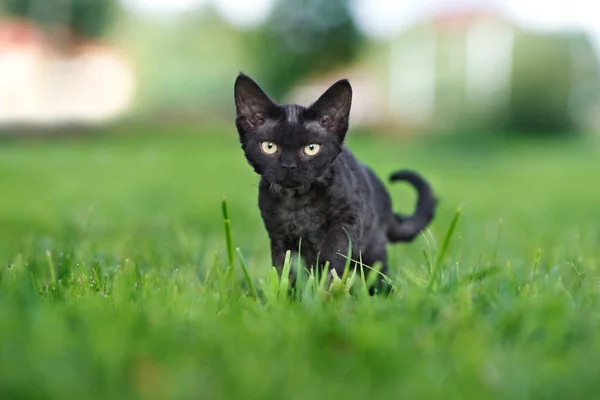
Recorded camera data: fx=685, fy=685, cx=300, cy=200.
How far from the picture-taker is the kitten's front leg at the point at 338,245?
2422 mm

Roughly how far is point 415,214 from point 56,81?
15.2m

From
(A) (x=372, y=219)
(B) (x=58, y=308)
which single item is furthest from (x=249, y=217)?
(B) (x=58, y=308)

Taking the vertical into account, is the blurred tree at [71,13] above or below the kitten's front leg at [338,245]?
above

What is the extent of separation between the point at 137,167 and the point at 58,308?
8915 mm

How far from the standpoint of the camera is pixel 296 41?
25344 mm

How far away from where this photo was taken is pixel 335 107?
8.16 ft

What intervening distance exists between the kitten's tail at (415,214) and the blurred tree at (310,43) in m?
21.9

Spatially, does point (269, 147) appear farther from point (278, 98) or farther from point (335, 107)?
point (278, 98)

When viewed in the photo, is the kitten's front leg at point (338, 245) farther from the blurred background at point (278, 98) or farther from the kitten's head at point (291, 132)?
the blurred background at point (278, 98)

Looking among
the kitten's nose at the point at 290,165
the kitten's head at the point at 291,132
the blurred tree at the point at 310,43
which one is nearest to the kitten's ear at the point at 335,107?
the kitten's head at the point at 291,132

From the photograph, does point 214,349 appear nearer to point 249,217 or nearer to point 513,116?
point 249,217

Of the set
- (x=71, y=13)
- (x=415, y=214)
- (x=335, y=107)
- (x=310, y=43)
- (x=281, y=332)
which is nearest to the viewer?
(x=281, y=332)

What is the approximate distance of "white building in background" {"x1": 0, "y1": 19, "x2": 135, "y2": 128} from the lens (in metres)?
15.5

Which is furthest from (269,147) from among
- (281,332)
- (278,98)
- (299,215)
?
(278,98)
